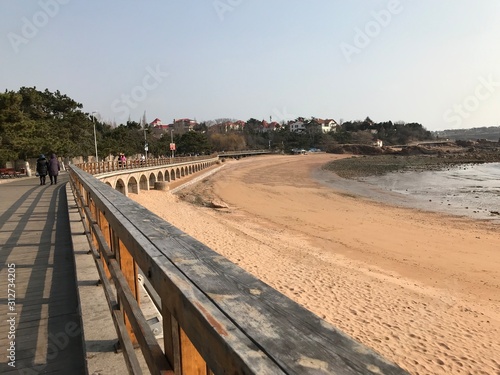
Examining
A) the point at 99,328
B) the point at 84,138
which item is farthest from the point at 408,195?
the point at 84,138

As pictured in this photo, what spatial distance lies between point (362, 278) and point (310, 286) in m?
1.95

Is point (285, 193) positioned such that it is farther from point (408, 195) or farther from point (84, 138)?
point (84, 138)

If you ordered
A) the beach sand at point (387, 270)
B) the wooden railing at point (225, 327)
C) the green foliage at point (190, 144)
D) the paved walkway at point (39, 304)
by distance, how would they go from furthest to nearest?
1. the green foliage at point (190, 144)
2. the beach sand at point (387, 270)
3. the paved walkway at point (39, 304)
4. the wooden railing at point (225, 327)

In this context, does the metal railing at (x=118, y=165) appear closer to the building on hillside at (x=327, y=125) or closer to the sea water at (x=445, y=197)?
the sea water at (x=445, y=197)

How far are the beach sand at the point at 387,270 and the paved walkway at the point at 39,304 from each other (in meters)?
4.98

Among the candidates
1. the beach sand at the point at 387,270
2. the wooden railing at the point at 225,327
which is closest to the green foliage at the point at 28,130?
the beach sand at the point at 387,270

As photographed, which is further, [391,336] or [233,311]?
[391,336]

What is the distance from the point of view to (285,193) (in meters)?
34.8

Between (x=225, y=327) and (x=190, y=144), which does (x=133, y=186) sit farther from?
(x=190, y=144)

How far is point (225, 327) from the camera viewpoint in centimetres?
95

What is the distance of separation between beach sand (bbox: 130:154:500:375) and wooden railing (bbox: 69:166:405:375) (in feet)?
18.0

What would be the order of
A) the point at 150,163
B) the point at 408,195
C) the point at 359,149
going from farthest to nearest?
1. the point at 359,149
2. the point at 150,163
3. the point at 408,195

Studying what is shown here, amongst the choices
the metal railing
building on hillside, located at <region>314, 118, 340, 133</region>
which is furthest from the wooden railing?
building on hillside, located at <region>314, 118, 340, 133</region>

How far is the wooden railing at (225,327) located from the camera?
83 cm
